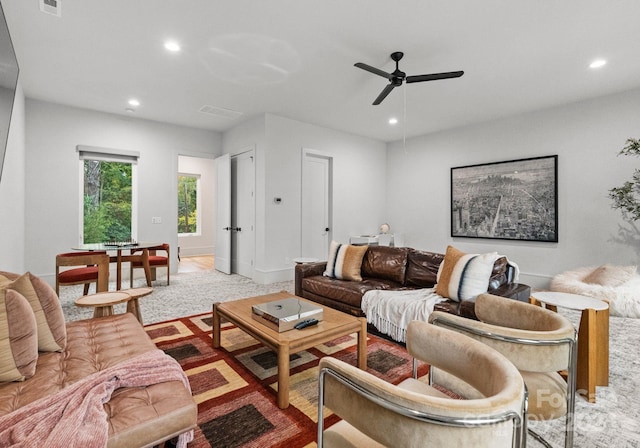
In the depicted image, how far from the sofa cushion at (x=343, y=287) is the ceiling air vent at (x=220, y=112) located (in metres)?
3.11

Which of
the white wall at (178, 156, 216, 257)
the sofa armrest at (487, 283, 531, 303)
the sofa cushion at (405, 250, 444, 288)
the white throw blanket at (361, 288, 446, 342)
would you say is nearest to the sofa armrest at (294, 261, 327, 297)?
the white throw blanket at (361, 288, 446, 342)

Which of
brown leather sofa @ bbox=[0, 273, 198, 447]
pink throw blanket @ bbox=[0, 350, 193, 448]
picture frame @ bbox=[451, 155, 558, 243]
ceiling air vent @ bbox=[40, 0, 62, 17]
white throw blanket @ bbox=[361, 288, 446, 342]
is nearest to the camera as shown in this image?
pink throw blanket @ bbox=[0, 350, 193, 448]

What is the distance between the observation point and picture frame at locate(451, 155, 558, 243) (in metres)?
4.90

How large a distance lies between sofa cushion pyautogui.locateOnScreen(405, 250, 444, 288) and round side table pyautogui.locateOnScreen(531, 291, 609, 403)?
1.23m

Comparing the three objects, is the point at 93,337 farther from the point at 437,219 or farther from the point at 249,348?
the point at 437,219

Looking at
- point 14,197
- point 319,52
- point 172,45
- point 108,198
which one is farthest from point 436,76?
point 108,198

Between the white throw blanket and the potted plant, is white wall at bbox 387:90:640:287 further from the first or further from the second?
the white throw blanket

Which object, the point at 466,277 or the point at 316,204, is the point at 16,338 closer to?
the point at 466,277

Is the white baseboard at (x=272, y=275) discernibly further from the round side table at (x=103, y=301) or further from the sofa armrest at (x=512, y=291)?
the sofa armrest at (x=512, y=291)

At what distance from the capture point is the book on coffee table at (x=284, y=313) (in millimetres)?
2068

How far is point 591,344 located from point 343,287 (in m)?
1.99

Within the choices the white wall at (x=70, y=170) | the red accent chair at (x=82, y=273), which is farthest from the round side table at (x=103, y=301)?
the white wall at (x=70, y=170)

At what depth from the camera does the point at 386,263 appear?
3598mm

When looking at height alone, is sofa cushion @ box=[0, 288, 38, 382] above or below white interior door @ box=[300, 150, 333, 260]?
below
